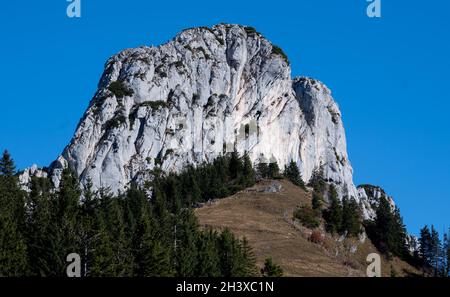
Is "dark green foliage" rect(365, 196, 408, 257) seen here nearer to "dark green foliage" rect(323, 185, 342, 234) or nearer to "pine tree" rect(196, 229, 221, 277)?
"dark green foliage" rect(323, 185, 342, 234)

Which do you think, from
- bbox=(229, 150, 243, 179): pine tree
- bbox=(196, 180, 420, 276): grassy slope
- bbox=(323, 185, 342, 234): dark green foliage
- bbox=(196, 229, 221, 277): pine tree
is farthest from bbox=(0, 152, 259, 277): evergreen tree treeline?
bbox=(229, 150, 243, 179): pine tree

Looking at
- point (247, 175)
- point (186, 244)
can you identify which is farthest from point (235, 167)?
point (186, 244)

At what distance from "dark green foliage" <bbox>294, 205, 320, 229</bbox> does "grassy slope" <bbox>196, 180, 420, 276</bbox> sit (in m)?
1.84

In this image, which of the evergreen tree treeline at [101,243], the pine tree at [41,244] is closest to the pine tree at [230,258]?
the evergreen tree treeline at [101,243]

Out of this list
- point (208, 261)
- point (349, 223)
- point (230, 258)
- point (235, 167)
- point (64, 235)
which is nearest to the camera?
point (64, 235)

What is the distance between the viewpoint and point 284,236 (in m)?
128

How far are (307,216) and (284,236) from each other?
880 inches

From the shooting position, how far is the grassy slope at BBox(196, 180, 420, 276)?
110375 mm

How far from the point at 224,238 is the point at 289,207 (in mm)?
67926

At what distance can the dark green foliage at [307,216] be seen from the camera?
146 m

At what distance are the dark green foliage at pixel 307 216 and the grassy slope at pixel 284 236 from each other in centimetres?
184

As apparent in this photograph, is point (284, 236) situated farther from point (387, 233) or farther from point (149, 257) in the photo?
point (149, 257)

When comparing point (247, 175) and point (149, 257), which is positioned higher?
point (247, 175)
